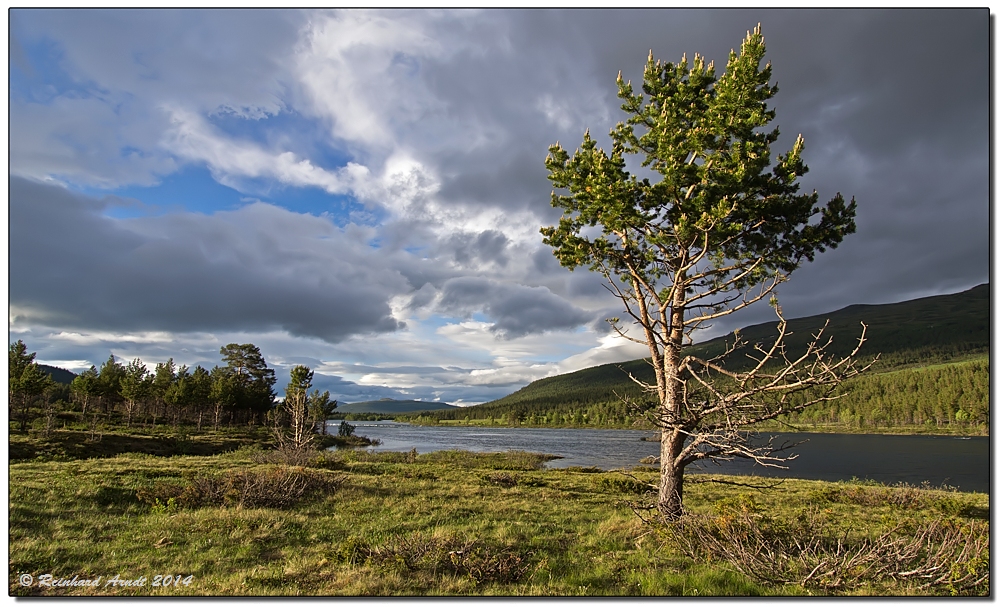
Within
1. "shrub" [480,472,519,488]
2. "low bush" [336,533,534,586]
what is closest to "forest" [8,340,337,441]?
"shrub" [480,472,519,488]

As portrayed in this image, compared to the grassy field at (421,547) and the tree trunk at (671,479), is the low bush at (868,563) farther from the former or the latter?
the tree trunk at (671,479)

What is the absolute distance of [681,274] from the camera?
38.7 ft

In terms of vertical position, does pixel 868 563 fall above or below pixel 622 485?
above

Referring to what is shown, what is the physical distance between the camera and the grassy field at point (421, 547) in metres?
7.71

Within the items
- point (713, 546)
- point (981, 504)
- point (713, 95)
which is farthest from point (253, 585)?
point (981, 504)

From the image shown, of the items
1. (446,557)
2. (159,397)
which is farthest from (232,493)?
(159,397)

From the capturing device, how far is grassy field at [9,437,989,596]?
7711 mm

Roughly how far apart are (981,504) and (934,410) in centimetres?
15901

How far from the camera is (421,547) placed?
9492mm

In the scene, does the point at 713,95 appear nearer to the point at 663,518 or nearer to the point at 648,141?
the point at 648,141

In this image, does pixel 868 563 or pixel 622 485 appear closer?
pixel 868 563

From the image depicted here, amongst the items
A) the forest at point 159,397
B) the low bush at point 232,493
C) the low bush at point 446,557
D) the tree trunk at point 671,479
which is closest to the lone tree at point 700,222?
the tree trunk at point 671,479

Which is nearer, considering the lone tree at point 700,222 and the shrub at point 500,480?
the lone tree at point 700,222

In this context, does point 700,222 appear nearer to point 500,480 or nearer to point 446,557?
point 446,557
